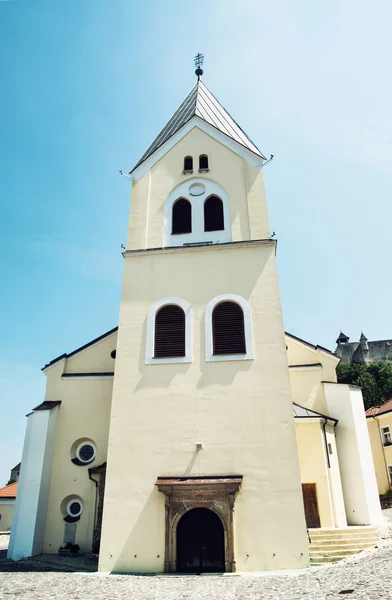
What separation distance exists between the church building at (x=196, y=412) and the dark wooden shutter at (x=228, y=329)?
45 millimetres

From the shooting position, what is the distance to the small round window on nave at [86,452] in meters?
15.7

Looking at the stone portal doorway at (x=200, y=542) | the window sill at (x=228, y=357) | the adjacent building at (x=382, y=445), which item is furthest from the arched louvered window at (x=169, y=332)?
the adjacent building at (x=382, y=445)

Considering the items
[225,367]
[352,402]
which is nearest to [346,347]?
[352,402]

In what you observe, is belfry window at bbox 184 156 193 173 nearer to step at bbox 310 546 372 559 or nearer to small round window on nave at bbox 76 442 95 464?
small round window on nave at bbox 76 442 95 464

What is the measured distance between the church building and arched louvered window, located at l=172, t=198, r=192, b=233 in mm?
56

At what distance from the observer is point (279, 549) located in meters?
11.0

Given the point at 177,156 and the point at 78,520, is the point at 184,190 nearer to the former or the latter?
the point at 177,156

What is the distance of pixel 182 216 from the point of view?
16609 millimetres

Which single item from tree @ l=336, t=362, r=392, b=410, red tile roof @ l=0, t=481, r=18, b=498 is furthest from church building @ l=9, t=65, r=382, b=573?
tree @ l=336, t=362, r=392, b=410

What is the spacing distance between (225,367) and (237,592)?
5.89m

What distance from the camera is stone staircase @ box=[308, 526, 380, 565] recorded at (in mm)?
12023

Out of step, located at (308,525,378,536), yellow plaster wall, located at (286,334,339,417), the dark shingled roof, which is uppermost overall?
yellow plaster wall, located at (286,334,339,417)

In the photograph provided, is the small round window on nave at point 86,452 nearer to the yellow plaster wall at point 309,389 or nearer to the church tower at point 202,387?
the church tower at point 202,387

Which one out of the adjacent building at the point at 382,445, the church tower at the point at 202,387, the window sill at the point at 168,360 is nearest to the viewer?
the church tower at the point at 202,387
